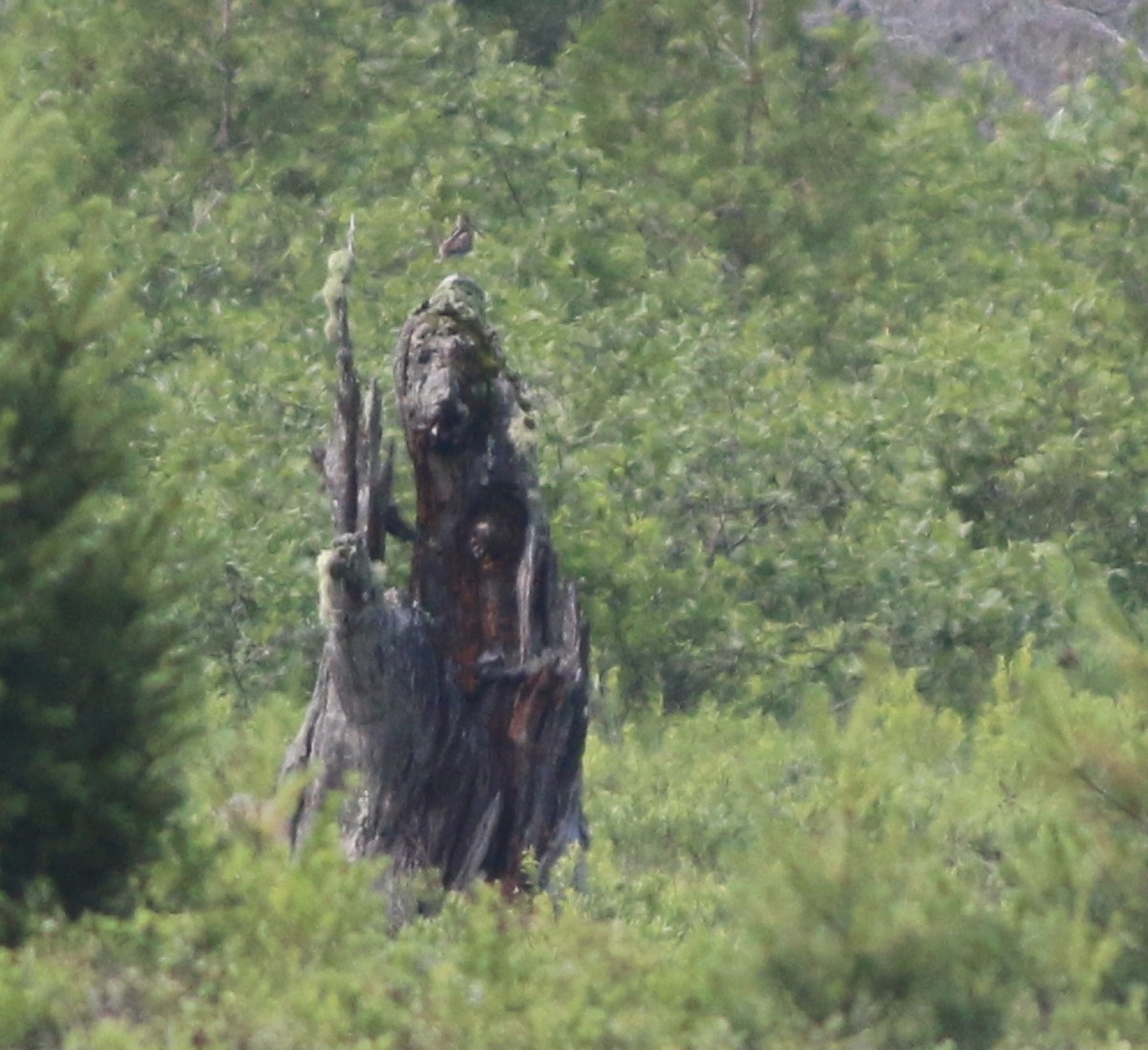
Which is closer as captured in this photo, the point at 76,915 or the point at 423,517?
the point at 76,915

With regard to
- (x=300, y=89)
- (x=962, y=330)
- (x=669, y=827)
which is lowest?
(x=669, y=827)

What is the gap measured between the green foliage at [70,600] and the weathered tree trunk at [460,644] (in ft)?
3.80

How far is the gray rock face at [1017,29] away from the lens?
3853cm

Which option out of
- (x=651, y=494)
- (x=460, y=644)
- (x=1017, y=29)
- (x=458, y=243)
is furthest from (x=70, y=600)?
(x=1017, y=29)

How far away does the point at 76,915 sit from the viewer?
24.7 feet

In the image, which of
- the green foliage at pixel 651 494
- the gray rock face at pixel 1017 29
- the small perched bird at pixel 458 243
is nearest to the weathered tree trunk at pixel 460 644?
the green foliage at pixel 651 494

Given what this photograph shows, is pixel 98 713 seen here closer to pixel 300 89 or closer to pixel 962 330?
pixel 962 330

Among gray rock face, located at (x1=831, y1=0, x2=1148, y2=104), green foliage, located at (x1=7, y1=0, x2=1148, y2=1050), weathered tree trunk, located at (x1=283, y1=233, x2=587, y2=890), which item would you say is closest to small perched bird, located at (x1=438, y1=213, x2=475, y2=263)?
green foliage, located at (x1=7, y1=0, x2=1148, y2=1050)

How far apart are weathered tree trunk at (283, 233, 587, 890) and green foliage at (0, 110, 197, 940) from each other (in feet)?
3.80

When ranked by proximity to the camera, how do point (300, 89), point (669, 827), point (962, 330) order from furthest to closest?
point (300, 89) < point (962, 330) < point (669, 827)

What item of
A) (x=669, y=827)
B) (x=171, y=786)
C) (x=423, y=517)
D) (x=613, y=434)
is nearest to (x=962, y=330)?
(x=613, y=434)

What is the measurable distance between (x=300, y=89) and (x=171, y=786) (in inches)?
694

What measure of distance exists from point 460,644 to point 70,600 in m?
1.80

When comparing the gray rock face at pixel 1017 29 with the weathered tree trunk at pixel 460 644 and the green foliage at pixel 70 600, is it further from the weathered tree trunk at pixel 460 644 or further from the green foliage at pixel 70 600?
the green foliage at pixel 70 600
